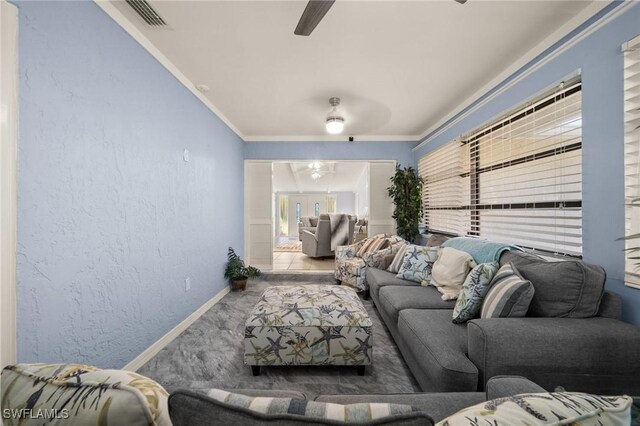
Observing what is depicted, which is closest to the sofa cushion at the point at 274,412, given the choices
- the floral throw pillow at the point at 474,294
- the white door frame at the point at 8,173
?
the white door frame at the point at 8,173

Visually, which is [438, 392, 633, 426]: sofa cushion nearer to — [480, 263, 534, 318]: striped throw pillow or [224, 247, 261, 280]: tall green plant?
[480, 263, 534, 318]: striped throw pillow

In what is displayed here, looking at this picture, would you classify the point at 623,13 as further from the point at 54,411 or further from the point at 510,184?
the point at 54,411

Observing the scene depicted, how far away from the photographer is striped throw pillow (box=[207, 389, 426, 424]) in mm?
409

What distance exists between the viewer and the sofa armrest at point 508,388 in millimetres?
748

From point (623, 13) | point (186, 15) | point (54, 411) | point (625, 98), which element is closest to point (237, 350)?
point (54, 411)

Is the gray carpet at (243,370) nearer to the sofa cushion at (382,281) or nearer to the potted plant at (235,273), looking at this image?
the sofa cushion at (382,281)

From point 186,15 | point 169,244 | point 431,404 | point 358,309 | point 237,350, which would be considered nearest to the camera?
point 431,404

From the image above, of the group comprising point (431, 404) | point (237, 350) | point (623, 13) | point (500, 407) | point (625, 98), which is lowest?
point (237, 350)

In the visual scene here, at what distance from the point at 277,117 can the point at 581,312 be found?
3.73 metres

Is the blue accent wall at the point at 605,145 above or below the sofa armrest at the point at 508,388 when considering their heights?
above

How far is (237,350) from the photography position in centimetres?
221

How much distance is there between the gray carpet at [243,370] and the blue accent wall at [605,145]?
4.78ft

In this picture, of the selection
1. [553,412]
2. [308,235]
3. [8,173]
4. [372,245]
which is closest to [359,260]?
[372,245]

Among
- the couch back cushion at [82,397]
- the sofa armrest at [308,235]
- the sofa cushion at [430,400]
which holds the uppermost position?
the couch back cushion at [82,397]
